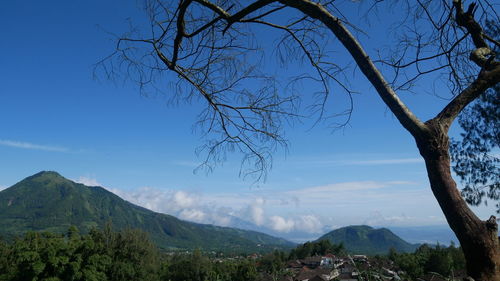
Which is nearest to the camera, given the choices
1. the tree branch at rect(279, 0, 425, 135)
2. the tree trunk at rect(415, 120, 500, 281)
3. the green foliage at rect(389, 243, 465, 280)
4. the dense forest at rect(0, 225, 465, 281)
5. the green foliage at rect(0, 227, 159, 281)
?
the tree trunk at rect(415, 120, 500, 281)

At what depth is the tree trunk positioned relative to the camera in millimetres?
1375

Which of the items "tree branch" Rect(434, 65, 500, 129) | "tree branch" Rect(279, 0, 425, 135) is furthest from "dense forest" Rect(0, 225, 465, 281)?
"tree branch" Rect(279, 0, 425, 135)

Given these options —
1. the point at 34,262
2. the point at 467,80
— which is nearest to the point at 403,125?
the point at 467,80

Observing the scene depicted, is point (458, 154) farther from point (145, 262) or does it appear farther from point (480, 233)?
point (145, 262)

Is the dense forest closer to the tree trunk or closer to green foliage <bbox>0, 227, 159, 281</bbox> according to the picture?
green foliage <bbox>0, 227, 159, 281</bbox>

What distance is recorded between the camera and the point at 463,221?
1.42m

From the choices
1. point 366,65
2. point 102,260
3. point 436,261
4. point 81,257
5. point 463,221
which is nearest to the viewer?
point 463,221

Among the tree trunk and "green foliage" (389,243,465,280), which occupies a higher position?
the tree trunk

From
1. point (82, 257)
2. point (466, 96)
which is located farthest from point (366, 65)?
point (82, 257)

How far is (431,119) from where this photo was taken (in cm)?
165

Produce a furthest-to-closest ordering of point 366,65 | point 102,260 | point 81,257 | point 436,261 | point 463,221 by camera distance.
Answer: point 436,261 → point 102,260 → point 81,257 → point 366,65 → point 463,221

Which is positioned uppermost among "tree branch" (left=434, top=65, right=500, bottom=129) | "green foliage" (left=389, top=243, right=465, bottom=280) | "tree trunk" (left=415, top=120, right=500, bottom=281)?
"tree branch" (left=434, top=65, right=500, bottom=129)

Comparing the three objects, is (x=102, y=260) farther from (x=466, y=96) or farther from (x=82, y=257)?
(x=466, y=96)

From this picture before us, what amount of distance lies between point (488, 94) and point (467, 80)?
5.41 m
